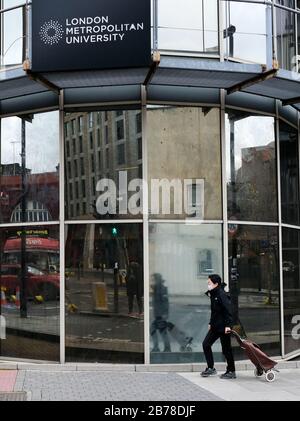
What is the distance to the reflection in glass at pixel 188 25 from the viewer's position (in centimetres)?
1110

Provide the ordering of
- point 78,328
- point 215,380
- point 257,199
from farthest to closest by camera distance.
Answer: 1. point 257,199
2. point 78,328
3. point 215,380

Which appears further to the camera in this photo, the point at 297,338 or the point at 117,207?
the point at 297,338

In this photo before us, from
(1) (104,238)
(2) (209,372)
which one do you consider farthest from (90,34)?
(2) (209,372)

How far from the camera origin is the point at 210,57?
37.0 feet

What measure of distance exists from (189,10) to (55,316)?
6112mm

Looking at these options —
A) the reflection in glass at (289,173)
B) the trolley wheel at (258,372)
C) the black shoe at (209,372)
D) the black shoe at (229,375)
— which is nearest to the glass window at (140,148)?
the reflection in glass at (289,173)

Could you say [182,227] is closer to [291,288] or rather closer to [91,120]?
[91,120]

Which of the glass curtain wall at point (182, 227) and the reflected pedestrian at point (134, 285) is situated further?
the glass curtain wall at point (182, 227)

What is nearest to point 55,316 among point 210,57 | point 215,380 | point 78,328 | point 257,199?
point 78,328

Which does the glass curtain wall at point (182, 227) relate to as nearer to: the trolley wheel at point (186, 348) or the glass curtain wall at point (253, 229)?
the trolley wheel at point (186, 348)

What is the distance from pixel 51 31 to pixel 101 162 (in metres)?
2.56

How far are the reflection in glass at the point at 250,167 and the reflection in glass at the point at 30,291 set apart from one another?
350 cm

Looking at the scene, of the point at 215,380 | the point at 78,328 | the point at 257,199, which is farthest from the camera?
the point at 257,199

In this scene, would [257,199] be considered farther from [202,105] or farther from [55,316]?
[55,316]
